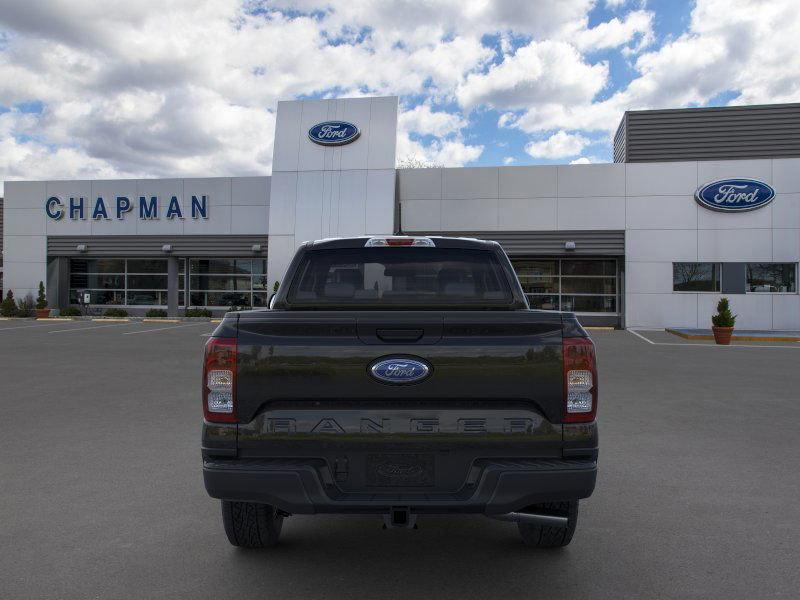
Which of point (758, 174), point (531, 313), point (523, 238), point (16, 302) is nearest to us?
point (531, 313)

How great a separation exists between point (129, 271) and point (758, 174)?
29.3 meters

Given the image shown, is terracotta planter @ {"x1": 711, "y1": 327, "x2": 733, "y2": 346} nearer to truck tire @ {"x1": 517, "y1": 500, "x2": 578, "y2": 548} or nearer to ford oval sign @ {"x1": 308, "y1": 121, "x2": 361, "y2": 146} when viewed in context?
ford oval sign @ {"x1": 308, "y1": 121, "x2": 361, "y2": 146}

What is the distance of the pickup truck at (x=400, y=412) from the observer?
303 cm

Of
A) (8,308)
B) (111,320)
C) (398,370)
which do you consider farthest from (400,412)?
(8,308)

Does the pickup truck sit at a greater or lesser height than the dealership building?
lesser

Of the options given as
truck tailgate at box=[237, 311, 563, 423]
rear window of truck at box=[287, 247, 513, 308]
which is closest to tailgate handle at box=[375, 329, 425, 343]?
truck tailgate at box=[237, 311, 563, 423]

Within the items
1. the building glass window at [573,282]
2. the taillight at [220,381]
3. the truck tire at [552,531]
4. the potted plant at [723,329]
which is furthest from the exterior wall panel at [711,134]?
the taillight at [220,381]

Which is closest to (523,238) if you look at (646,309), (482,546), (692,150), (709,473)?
(646,309)

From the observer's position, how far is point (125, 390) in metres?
9.72

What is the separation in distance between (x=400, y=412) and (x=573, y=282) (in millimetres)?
26411

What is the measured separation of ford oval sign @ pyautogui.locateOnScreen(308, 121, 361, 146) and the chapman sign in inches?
261

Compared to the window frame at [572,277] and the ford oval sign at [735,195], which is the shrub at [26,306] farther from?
the ford oval sign at [735,195]

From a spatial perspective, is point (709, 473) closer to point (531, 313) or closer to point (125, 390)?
point (531, 313)

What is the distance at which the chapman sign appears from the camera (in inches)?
1185
